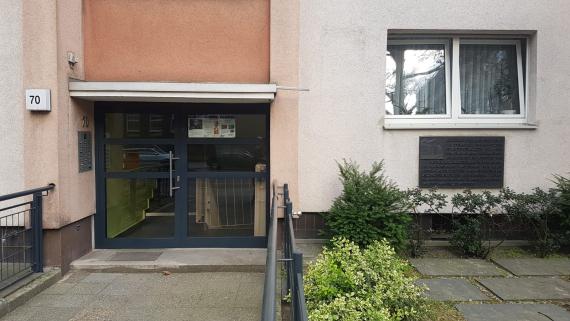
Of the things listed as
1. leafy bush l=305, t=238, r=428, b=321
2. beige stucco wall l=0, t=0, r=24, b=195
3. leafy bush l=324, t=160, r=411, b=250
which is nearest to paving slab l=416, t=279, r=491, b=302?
leafy bush l=305, t=238, r=428, b=321

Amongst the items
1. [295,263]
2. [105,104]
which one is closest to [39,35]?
[105,104]

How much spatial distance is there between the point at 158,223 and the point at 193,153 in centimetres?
119

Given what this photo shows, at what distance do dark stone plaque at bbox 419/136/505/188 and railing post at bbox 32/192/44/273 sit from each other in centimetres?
496

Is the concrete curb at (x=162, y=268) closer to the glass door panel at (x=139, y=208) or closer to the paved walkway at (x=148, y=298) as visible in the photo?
the paved walkway at (x=148, y=298)

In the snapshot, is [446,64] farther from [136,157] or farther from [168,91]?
[136,157]

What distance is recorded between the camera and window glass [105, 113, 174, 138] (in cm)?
613

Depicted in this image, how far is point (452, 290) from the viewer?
4605mm

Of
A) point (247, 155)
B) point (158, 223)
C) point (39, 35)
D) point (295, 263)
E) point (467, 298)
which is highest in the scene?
point (39, 35)

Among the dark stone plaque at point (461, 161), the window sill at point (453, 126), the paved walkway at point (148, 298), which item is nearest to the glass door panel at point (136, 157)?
the paved walkway at point (148, 298)

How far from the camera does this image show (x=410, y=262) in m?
5.47

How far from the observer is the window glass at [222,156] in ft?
20.2

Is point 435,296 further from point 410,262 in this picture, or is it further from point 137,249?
point 137,249

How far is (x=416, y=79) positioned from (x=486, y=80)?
1068 millimetres

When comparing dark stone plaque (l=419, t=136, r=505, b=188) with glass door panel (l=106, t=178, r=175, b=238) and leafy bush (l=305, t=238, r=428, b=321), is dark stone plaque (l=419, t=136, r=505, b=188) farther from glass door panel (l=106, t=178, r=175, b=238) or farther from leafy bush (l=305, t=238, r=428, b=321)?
glass door panel (l=106, t=178, r=175, b=238)
